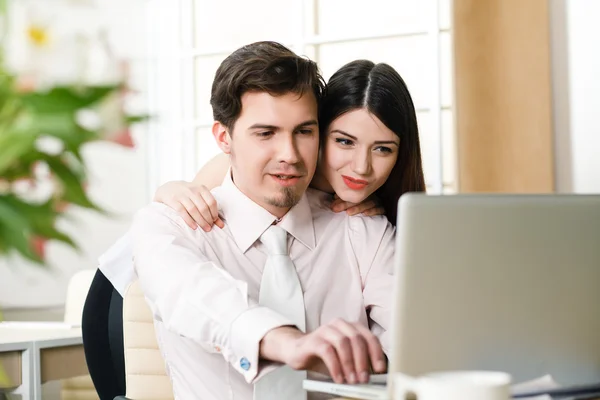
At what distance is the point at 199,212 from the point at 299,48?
1.88 m

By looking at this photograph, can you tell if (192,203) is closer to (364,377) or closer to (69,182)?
(364,377)

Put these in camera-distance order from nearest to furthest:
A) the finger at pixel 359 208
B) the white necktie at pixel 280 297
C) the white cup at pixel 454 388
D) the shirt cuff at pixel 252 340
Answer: the white cup at pixel 454 388, the shirt cuff at pixel 252 340, the white necktie at pixel 280 297, the finger at pixel 359 208

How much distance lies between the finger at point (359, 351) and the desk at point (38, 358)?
1.59 metres

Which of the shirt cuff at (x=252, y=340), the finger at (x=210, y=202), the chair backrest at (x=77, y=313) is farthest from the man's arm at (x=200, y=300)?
the chair backrest at (x=77, y=313)

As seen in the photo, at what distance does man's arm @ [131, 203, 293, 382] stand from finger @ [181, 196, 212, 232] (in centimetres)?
8

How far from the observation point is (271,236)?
167 cm

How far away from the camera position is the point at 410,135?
1.81 meters

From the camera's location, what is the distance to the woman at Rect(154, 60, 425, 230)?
170cm

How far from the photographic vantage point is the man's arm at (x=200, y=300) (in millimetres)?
1108

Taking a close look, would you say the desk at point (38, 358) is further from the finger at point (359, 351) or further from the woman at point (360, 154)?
the finger at point (359, 351)

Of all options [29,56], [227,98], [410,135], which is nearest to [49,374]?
[227,98]

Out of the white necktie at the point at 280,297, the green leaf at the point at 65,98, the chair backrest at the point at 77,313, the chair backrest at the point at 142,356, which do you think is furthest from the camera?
the chair backrest at the point at 77,313

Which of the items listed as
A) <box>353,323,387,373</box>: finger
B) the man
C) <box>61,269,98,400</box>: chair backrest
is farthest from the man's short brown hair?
<box>61,269,98,400</box>: chair backrest

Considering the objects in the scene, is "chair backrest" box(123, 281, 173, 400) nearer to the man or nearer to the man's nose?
the man
